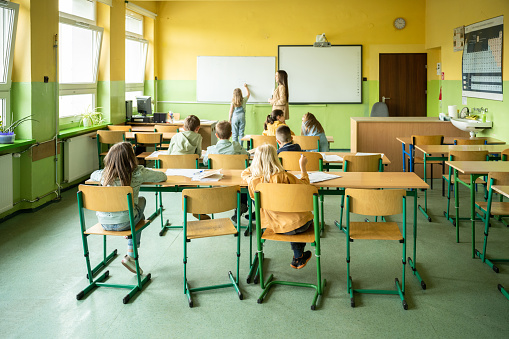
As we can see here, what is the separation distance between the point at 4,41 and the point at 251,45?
6.01 meters

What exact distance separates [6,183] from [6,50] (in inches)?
58.6

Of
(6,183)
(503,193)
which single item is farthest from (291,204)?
(6,183)

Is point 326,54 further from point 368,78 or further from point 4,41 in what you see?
point 4,41

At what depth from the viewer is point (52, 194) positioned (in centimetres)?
648

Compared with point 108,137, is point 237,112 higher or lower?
higher

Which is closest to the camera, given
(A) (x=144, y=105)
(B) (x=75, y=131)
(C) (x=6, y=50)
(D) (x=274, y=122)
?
(C) (x=6, y=50)

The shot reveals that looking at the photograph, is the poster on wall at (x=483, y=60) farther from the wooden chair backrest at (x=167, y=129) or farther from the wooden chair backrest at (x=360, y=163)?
the wooden chair backrest at (x=167, y=129)

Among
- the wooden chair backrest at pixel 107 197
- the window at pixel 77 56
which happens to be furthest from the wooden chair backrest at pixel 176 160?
the window at pixel 77 56

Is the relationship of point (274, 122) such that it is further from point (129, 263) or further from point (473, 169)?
point (129, 263)

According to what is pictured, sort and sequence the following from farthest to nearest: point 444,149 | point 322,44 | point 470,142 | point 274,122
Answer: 1. point 322,44
2. point 274,122
3. point 470,142
4. point 444,149

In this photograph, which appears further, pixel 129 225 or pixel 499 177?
pixel 499 177

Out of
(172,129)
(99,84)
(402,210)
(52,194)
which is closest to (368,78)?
(172,129)

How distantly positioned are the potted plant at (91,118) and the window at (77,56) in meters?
0.08

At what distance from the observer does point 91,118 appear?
314 inches
